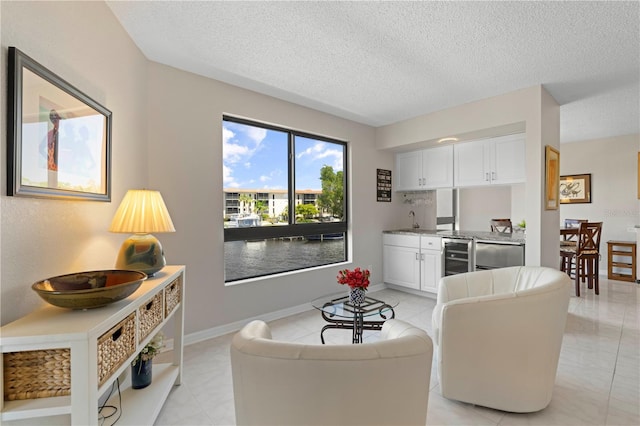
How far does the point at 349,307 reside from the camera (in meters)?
2.39

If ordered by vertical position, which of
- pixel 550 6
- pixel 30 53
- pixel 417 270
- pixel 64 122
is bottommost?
pixel 417 270

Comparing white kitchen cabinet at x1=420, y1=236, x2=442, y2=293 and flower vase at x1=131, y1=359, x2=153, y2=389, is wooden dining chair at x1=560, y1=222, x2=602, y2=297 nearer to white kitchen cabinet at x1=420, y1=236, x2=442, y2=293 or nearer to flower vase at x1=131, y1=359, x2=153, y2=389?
white kitchen cabinet at x1=420, y1=236, x2=442, y2=293

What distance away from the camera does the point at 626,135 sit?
17.0 feet

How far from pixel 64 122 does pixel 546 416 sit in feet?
10.1

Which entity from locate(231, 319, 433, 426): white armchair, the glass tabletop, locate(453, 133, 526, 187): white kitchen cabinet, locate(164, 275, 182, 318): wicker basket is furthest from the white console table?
locate(453, 133, 526, 187): white kitchen cabinet

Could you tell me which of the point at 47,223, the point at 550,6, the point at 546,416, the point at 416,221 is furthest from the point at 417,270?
the point at 47,223

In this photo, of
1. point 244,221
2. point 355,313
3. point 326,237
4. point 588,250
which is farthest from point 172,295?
point 588,250

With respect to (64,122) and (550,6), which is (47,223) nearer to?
(64,122)

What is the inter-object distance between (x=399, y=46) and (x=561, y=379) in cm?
275

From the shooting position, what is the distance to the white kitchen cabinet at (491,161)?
3695mm

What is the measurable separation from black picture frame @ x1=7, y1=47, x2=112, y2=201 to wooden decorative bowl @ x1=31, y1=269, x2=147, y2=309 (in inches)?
15.0

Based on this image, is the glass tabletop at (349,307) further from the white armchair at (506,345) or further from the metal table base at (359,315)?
the white armchair at (506,345)

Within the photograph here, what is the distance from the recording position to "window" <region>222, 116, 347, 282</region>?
3.25 meters

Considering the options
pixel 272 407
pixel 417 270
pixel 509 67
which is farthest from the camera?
pixel 417 270
